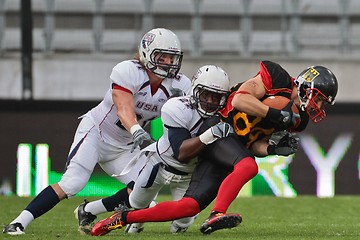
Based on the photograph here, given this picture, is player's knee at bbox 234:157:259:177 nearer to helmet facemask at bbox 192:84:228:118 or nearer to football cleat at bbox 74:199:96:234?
helmet facemask at bbox 192:84:228:118

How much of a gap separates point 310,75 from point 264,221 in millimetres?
2372

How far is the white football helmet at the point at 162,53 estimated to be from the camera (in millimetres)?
7094

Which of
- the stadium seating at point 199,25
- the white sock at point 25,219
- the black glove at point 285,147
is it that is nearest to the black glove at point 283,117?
the black glove at point 285,147

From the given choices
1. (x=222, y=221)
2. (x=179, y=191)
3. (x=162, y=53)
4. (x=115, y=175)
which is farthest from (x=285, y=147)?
(x=115, y=175)

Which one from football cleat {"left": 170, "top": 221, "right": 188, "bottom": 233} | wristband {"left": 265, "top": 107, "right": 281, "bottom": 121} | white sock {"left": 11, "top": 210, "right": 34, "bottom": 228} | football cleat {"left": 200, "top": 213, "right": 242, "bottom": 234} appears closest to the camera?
football cleat {"left": 200, "top": 213, "right": 242, "bottom": 234}

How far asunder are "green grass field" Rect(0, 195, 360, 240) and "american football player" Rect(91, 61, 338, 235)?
23 cm

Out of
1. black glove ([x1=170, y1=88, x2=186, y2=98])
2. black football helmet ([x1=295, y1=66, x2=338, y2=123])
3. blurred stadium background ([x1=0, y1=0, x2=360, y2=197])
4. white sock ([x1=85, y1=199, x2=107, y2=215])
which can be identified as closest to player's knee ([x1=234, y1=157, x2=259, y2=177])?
black football helmet ([x1=295, y1=66, x2=338, y2=123])

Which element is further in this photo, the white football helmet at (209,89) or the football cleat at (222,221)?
the white football helmet at (209,89)

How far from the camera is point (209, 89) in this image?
6621mm

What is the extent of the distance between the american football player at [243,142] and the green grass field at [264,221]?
23cm

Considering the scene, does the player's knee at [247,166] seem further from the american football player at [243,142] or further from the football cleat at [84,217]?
the football cleat at [84,217]

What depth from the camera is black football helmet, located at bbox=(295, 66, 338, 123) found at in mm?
6535

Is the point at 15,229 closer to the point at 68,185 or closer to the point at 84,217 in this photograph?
the point at 68,185

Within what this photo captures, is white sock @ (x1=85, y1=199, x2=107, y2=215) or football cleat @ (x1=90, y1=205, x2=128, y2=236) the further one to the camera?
white sock @ (x1=85, y1=199, x2=107, y2=215)
